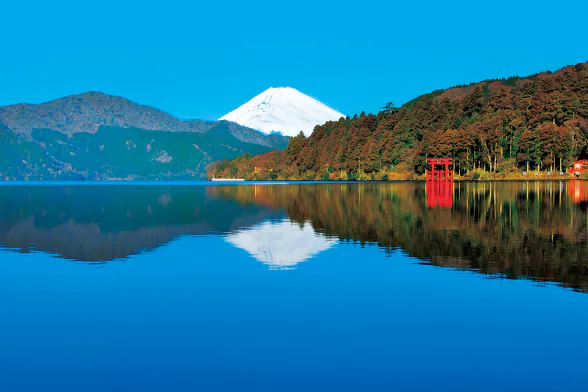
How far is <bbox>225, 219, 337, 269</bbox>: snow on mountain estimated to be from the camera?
2312 cm

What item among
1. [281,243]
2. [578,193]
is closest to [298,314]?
[281,243]

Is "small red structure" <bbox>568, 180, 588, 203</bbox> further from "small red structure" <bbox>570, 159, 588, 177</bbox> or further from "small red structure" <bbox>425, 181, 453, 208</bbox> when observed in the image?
"small red structure" <bbox>570, 159, 588, 177</bbox>

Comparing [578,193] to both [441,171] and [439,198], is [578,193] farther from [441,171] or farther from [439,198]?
[441,171]

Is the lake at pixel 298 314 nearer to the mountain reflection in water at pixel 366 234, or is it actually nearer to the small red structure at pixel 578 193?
the mountain reflection in water at pixel 366 234

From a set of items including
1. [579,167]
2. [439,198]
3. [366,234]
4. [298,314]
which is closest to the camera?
[298,314]

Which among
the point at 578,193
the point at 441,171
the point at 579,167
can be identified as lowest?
the point at 578,193

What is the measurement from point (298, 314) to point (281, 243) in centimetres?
1381

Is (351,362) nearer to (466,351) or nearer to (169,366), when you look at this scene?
(466,351)

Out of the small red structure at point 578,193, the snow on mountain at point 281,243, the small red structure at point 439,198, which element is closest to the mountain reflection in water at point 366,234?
the snow on mountain at point 281,243

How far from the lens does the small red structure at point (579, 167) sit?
145 meters

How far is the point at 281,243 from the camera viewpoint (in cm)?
2764

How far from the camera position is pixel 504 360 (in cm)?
1047

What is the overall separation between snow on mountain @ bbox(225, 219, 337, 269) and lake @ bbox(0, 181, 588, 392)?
0.19 meters

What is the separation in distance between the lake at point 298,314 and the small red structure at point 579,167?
13097cm
